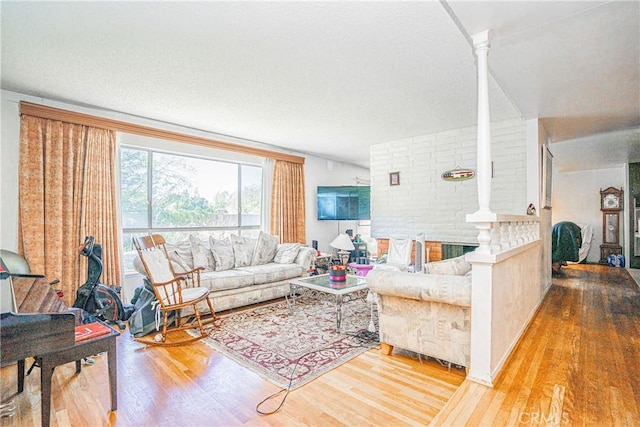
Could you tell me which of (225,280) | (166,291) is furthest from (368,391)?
(225,280)

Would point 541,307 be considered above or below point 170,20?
below

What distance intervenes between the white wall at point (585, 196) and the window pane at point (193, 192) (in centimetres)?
834

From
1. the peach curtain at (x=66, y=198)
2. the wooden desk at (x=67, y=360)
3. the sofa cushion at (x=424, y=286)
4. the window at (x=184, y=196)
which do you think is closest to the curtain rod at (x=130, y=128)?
the peach curtain at (x=66, y=198)

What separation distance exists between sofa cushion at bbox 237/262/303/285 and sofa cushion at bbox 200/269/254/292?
0.11m

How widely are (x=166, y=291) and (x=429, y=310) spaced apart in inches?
92.4

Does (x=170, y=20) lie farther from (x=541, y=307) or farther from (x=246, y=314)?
(x=541, y=307)

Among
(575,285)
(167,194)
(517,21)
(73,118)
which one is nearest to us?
(517,21)

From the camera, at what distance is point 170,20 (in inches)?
82.8

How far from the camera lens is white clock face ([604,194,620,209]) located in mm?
7332

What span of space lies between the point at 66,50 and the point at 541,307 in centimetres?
545

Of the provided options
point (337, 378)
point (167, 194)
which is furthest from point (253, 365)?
point (167, 194)

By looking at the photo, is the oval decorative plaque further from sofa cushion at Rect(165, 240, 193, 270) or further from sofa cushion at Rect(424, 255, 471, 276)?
sofa cushion at Rect(165, 240, 193, 270)

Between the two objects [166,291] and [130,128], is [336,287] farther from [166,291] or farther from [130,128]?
[130,128]

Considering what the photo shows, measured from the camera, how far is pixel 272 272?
13.8ft
